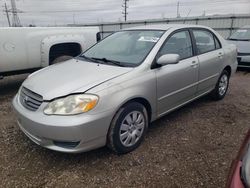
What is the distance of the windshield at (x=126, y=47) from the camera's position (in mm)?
3256

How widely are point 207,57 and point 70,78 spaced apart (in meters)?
2.49

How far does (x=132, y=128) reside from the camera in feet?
9.75

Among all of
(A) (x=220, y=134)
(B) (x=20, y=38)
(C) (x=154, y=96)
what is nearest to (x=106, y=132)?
(C) (x=154, y=96)

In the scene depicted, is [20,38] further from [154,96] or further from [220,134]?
[220,134]

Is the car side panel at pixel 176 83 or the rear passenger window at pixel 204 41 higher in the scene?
the rear passenger window at pixel 204 41

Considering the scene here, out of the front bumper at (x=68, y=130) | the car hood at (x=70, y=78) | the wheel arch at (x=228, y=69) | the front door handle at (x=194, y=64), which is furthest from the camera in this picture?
the wheel arch at (x=228, y=69)

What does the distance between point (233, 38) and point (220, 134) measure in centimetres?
648

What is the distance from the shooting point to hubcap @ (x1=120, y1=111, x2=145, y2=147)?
2869 mm

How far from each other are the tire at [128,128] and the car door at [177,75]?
40 cm

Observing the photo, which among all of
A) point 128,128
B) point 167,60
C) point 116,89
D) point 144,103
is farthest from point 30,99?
point 167,60

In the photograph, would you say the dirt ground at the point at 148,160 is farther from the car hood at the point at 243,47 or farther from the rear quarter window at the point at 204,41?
the car hood at the point at 243,47

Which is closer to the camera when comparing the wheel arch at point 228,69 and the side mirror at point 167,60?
the side mirror at point 167,60

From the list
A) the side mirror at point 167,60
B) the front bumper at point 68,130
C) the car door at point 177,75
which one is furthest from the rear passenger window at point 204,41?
the front bumper at point 68,130

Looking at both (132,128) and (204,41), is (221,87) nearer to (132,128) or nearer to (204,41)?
(204,41)
